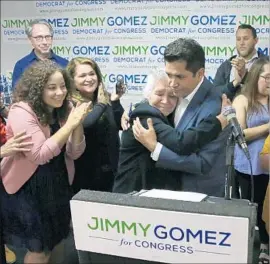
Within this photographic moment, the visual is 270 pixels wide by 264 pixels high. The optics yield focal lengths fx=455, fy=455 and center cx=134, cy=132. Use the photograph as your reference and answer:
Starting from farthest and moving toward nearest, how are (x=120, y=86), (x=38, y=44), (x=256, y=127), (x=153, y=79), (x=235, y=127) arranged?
(x=38, y=44) → (x=120, y=86) → (x=153, y=79) → (x=256, y=127) → (x=235, y=127)

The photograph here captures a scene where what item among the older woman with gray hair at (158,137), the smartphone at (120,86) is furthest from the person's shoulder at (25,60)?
the older woman with gray hair at (158,137)

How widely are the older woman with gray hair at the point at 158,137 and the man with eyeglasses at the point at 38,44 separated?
1.80ft

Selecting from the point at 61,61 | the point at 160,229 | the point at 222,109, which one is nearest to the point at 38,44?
the point at 61,61

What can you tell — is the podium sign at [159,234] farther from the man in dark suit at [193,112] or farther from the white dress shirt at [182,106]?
the white dress shirt at [182,106]

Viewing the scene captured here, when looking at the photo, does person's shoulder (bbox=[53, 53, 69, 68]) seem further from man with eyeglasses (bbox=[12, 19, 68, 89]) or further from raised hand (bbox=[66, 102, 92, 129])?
raised hand (bbox=[66, 102, 92, 129])

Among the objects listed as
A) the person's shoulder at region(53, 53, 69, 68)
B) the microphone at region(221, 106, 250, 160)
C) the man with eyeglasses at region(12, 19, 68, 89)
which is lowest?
the microphone at region(221, 106, 250, 160)

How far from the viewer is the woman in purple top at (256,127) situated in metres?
2.08

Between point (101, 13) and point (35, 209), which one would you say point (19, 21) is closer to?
point (101, 13)

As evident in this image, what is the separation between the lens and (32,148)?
239 cm

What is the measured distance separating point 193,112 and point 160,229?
22.2 inches

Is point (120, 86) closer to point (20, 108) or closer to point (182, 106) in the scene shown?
point (182, 106)

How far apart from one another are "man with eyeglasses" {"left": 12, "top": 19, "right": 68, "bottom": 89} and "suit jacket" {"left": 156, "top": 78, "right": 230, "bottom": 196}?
2.50 feet

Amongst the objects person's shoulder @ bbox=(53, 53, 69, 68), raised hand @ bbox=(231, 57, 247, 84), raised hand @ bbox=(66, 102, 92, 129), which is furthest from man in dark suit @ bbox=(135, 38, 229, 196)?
person's shoulder @ bbox=(53, 53, 69, 68)

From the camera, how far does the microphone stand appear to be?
205cm
